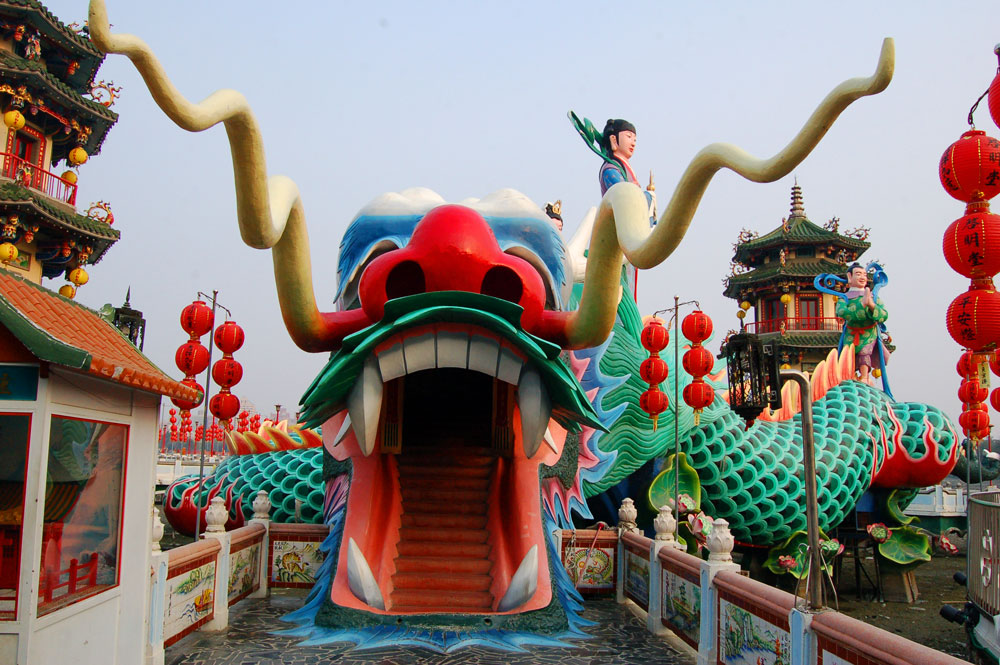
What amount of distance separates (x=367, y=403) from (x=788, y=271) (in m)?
26.0

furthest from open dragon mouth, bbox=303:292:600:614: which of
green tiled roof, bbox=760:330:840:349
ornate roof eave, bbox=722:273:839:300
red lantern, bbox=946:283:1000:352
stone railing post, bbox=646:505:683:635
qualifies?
ornate roof eave, bbox=722:273:839:300

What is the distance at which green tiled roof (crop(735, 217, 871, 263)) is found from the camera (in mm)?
29828

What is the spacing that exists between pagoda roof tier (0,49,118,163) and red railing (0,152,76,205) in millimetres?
1126

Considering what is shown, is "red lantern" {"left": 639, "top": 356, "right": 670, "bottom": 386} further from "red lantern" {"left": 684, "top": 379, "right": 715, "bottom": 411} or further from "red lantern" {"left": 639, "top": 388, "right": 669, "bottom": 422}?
"red lantern" {"left": 684, "top": 379, "right": 715, "bottom": 411}

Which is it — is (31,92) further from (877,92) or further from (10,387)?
(877,92)

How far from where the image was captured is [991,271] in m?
6.23

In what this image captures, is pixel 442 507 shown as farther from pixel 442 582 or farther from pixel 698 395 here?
pixel 698 395

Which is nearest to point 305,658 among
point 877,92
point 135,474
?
point 135,474

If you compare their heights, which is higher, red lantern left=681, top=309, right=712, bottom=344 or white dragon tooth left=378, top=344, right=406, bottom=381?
red lantern left=681, top=309, right=712, bottom=344

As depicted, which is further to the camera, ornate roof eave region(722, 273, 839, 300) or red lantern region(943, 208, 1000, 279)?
ornate roof eave region(722, 273, 839, 300)

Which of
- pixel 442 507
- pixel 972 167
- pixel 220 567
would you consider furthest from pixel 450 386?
pixel 972 167

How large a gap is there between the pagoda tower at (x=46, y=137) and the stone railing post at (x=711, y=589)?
13339 mm

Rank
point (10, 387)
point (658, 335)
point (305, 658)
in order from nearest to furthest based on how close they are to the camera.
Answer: point (10, 387), point (305, 658), point (658, 335)

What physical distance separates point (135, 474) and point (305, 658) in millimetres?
2499
